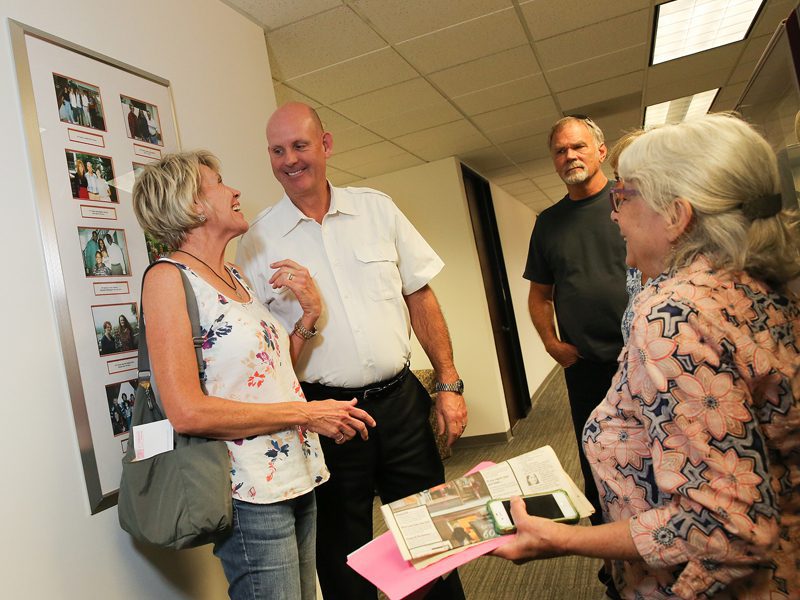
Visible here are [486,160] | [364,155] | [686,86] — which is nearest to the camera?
[686,86]

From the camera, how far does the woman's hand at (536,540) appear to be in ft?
3.20

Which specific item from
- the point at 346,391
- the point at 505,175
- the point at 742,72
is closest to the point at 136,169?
the point at 346,391

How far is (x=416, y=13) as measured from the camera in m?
2.68

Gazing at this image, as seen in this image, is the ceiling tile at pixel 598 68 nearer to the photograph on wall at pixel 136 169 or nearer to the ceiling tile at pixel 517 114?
the ceiling tile at pixel 517 114

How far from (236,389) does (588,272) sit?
1531 mm

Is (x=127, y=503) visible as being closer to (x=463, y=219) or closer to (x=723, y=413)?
(x=723, y=413)

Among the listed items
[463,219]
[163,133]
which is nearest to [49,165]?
[163,133]

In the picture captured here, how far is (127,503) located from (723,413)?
44.5 inches

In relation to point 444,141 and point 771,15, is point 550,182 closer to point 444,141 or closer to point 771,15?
point 444,141

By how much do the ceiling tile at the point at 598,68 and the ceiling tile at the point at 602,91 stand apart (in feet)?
0.31

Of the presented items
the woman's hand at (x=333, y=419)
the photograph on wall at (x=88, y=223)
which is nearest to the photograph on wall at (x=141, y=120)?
the photograph on wall at (x=88, y=223)

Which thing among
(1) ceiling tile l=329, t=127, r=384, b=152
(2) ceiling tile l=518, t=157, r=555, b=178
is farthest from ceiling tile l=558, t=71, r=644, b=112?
(2) ceiling tile l=518, t=157, r=555, b=178

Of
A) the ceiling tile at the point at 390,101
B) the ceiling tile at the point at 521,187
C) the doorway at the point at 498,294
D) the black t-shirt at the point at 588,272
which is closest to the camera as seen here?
the black t-shirt at the point at 588,272

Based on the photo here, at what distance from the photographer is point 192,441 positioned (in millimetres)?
1278
